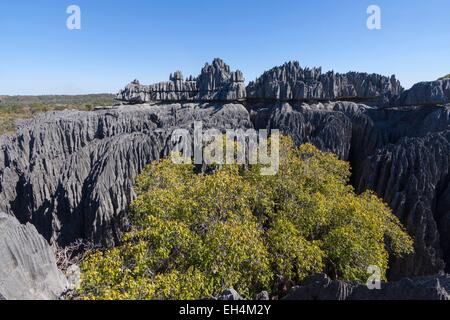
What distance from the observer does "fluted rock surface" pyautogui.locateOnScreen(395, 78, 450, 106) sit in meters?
42.7

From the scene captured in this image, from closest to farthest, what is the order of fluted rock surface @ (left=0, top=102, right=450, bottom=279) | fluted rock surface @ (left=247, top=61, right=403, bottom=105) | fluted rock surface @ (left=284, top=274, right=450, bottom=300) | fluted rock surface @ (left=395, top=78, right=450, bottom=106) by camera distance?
fluted rock surface @ (left=284, top=274, right=450, bottom=300), fluted rock surface @ (left=0, top=102, right=450, bottom=279), fluted rock surface @ (left=395, top=78, right=450, bottom=106), fluted rock surface @ (left=247, top=61, right=403, bottom=105)

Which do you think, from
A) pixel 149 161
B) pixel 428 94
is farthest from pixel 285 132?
pixel 428 94

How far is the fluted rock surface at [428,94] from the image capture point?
140ft

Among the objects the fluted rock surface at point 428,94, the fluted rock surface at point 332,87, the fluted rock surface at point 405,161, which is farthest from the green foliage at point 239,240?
the fluted rock surface at point 332,87

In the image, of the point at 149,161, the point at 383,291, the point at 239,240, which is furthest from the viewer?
the point at 149,161

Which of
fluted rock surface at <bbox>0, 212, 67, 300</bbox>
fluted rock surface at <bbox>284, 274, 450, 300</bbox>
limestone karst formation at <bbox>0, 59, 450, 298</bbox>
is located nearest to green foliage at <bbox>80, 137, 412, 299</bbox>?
fluted rock surface at <bbox>0, 212, 67, 300</bbox>

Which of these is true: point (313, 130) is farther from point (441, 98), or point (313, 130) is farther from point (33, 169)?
point (33, 169)

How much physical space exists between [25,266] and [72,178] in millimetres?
17678

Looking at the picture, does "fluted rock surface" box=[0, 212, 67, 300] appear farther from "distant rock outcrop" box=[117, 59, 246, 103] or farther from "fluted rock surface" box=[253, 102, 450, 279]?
"distant rock outcrop" box=[117, 59, 246, 103]

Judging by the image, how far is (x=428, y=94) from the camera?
43.2m

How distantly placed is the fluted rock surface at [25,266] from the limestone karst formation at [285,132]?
4.22ft

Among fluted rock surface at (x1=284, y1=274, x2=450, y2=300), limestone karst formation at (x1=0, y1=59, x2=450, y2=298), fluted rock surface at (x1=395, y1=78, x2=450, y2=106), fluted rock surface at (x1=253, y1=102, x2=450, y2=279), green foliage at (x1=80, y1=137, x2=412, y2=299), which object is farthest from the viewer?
fluted rock surface at (x1=395, y1=78, x2=450, y2=106)

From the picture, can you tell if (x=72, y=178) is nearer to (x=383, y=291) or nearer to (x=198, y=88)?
(x=383, y=291)

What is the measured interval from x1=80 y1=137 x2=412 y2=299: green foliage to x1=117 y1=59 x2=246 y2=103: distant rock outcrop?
4288cm
